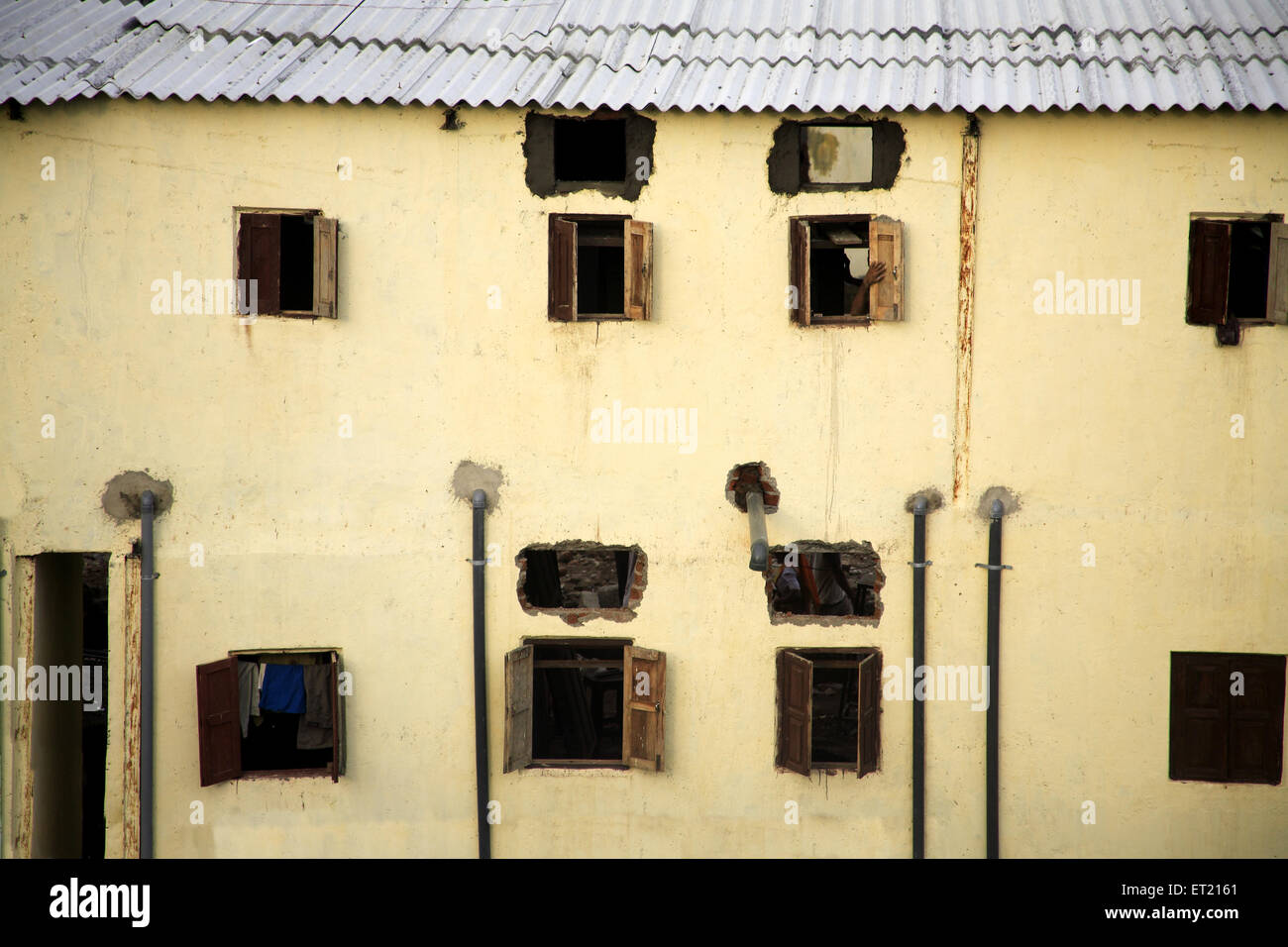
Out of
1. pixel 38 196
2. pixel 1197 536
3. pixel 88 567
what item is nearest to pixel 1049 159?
pixel 1197 536

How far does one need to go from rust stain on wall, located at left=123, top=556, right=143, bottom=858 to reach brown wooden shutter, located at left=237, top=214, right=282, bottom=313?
2701 mm

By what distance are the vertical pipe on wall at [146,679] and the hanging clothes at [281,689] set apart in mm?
1063

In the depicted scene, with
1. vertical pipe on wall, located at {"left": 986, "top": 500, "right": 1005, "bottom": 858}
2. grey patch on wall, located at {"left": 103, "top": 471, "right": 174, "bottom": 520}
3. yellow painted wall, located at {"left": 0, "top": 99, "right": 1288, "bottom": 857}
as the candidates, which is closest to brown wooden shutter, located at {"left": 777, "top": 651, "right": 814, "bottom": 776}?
yellow painted wall, located at {"left": 0, "top": 99, "right": 1288, "bottom": 857}

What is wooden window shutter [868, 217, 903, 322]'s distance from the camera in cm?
934

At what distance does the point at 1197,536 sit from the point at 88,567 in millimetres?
15850

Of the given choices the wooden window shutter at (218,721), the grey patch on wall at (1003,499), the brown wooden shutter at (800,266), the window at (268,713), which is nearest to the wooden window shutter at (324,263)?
the window at (268,713)

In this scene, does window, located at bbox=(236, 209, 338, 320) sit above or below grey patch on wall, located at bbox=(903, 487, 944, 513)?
above

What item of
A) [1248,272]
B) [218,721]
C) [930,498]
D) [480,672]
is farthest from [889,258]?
[218,721]

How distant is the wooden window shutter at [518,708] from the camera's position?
957 cm

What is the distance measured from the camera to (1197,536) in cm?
947

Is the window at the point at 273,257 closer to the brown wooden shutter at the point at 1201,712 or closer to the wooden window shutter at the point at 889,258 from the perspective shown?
the wooden window shutter at the point at 889,258

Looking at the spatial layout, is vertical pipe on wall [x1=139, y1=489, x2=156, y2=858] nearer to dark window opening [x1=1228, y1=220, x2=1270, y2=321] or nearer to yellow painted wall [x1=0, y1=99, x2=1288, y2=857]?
yellow painted wall [x1=0, y1=99, x2=1288, y2=857]

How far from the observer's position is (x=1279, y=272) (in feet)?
30.1

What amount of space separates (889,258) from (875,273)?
0.18 metres
